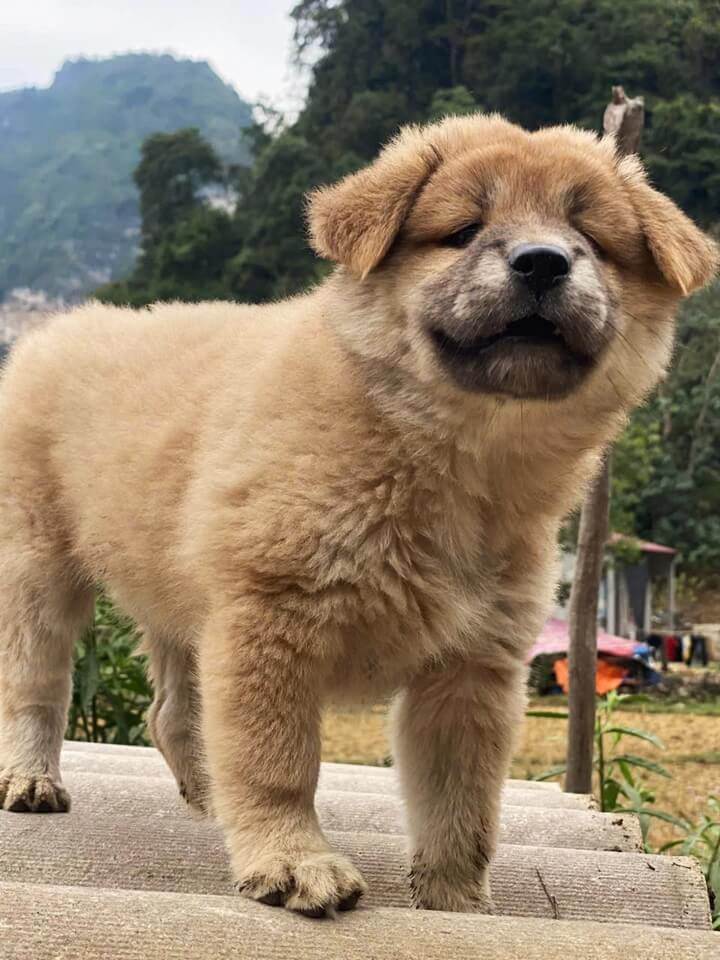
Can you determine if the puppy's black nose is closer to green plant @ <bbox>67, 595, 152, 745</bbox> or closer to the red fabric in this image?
green plant @ <bbox>67, 595, 152, 745</bbox>

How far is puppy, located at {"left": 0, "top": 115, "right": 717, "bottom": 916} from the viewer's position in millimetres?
2408

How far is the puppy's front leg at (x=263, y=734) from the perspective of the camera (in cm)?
240

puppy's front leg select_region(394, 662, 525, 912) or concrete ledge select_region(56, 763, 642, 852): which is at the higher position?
puppy's front leg select_region(394, 662, 525, 912)

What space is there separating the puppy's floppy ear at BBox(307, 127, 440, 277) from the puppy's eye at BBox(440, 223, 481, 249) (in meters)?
0.12

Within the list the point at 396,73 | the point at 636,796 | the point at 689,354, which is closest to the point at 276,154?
the point at 396,73

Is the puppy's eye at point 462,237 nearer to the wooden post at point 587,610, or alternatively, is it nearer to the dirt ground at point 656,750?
the wooden post at point 587,610

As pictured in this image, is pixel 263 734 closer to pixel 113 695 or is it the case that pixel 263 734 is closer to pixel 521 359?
pixel 521 359

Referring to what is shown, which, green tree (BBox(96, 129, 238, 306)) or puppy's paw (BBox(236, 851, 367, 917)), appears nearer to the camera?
puppy's paw (BBox(236, 851, 367, 917))

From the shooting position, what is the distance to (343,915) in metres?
2.19

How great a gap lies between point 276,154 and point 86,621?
36.2 m

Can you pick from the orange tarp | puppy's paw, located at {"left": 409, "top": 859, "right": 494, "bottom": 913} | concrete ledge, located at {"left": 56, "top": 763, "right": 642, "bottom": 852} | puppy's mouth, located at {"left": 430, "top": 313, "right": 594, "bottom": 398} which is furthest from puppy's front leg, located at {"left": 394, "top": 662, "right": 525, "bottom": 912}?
the orange tarp

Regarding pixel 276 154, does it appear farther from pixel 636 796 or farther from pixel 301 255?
pixel 636 796

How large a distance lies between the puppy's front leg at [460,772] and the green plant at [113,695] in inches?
137

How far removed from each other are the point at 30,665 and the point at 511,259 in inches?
76.8
